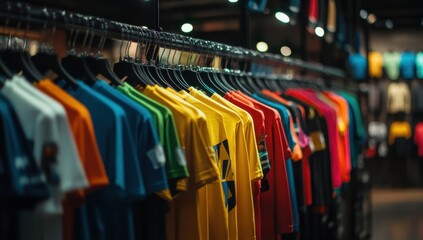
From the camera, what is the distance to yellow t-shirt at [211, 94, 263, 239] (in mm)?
2602

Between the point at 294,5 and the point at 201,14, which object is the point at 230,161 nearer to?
the point at 294,5

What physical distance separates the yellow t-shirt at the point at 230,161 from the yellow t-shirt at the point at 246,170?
0.03m

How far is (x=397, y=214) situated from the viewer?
8453 mm

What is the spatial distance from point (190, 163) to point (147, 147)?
0.27 m

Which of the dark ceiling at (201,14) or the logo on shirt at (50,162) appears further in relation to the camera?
the dark ceiling at (201,14)

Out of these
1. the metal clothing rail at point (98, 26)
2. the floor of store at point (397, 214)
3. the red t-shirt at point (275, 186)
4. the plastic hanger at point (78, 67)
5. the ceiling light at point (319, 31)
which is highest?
the ceiling light at point (319, 31)

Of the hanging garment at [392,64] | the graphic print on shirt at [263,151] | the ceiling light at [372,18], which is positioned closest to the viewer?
the graphic print on shirt at [263,151]

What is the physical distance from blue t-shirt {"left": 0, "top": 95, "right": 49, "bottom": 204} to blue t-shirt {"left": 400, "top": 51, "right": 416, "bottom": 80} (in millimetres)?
9577

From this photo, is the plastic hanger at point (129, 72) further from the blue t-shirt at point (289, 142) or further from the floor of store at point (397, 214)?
the floor of store at point (397, 214)

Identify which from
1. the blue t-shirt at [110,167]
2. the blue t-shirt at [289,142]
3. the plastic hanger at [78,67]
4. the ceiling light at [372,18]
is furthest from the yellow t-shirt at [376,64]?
the blue t-shirt at [110,167]

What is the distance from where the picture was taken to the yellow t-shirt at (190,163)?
2.19m

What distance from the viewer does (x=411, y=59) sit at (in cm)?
1040

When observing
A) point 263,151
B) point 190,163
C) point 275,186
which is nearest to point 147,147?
point 190,163

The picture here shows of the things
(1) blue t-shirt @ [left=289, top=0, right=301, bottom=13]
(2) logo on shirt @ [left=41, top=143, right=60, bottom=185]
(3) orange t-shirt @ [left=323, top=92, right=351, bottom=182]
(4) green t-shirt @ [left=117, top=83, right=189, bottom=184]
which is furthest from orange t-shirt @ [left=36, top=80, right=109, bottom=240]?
(1) blue t-shirt @ [left=289, top=0, right=301, bottom=13]
